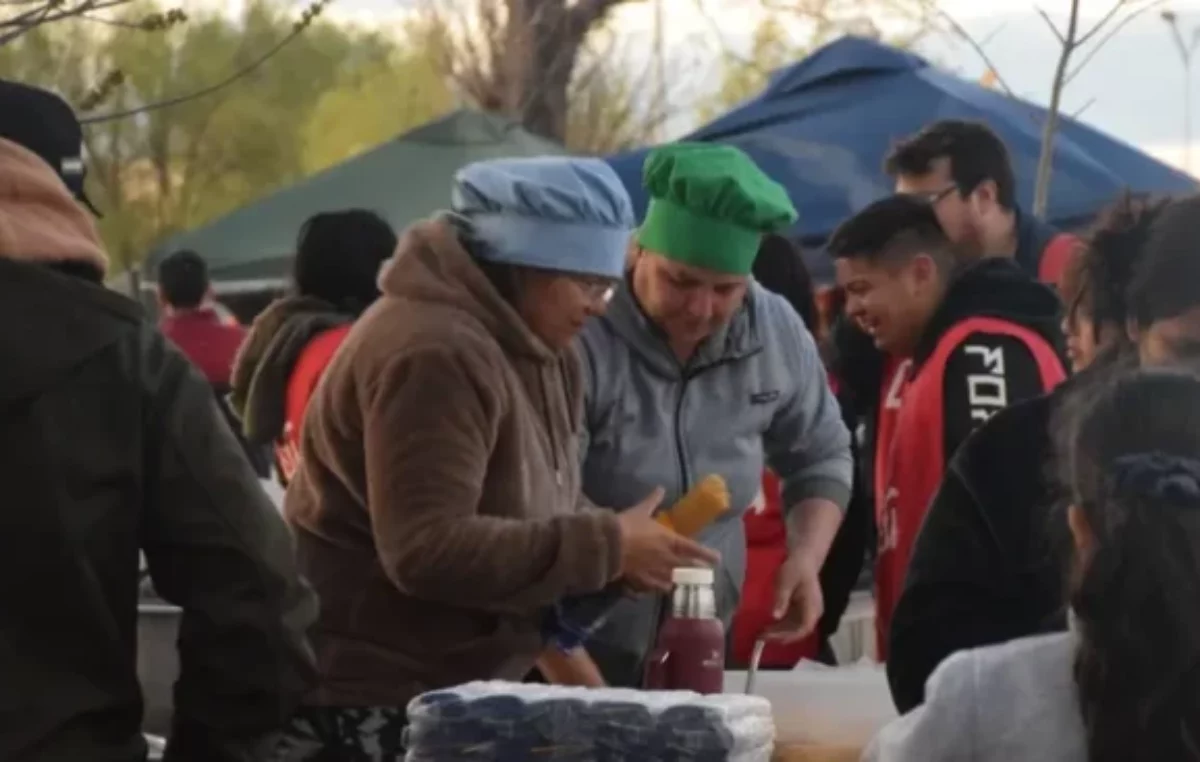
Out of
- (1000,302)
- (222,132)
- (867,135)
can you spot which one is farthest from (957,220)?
(222,132)

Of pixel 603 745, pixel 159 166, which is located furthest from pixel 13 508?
pixel 159 166

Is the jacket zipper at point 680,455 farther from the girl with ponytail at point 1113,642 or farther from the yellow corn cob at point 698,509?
the girl with ponytail at point 1113,642

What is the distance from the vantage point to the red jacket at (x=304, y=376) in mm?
5582

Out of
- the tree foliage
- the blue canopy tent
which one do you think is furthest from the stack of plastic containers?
the tree foliage

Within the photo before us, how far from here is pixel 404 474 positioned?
330 centimetres

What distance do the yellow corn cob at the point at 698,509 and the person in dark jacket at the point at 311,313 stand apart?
1.86m

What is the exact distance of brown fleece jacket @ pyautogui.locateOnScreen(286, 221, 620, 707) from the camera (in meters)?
3.30

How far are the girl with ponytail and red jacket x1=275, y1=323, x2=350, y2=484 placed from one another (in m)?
3.03

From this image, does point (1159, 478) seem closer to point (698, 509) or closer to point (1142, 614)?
point (1142, 614)

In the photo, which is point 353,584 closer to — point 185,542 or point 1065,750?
point 185,542

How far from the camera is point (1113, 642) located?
8.38 ft

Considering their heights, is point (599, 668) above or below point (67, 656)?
below

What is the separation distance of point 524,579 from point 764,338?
1.05 meters

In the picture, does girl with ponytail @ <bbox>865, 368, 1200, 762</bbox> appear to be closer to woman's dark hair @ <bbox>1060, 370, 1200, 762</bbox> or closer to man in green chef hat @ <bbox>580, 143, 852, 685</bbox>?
woman's dark hair @ <bbox>1060, 370, 1200, 762</bbox>
